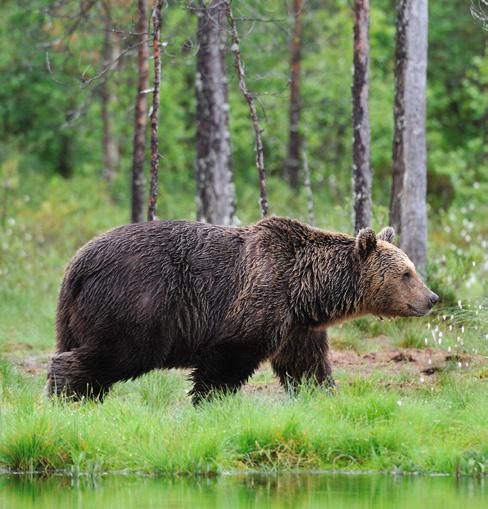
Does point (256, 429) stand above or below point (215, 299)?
below

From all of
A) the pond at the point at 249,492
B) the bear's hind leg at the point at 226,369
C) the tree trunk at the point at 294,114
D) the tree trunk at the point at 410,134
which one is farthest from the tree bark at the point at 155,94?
the tree trunk at the point at 294,114

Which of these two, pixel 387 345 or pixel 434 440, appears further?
pixel 387 345

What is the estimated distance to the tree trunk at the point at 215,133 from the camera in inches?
657

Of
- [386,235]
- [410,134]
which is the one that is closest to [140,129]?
[410,134]

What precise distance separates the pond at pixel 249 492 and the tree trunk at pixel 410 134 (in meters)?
6.44

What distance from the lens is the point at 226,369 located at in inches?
376

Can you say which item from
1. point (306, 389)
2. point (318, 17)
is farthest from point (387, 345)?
point (318, 17)

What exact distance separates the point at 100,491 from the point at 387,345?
19.0ft

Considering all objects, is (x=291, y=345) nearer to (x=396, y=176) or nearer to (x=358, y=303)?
(x=358, y=303)

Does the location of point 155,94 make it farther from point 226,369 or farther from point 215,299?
point 226,369

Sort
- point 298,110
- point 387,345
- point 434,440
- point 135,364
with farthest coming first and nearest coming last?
point 298,110, point 387,345, point 135,364, point 434,440

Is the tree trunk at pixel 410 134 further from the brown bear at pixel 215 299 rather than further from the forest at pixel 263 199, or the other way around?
the brown bear at pixel 215 299

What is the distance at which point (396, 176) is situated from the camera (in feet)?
47.5

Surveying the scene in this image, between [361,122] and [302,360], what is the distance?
16.3ft
